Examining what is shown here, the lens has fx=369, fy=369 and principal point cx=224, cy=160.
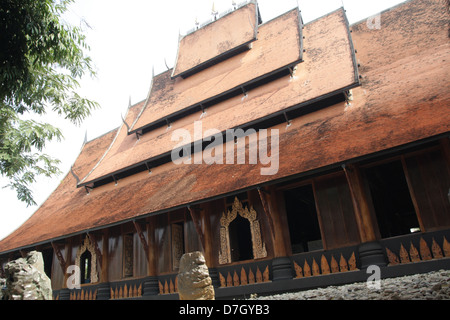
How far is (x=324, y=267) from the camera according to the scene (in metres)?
9.02

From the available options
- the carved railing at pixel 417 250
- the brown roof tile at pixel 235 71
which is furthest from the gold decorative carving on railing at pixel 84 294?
the carved railing at pixel 417 250

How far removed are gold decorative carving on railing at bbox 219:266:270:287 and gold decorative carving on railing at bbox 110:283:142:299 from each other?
332 centimetres

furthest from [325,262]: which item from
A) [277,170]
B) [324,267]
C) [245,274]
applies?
[277,170]

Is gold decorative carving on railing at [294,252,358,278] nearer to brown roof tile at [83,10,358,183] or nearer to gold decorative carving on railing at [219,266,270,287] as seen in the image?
gold decorative carving on railing at [219,266,270,287]

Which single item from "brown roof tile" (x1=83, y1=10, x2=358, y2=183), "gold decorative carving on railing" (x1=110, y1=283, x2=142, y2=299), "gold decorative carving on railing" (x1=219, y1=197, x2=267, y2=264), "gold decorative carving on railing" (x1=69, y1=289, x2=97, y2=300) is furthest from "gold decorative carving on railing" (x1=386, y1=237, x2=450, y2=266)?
"gold decorative carving on railing" (x1=69, y1=289, x2=97, y2=300)

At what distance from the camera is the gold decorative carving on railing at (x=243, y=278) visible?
9.87 meters

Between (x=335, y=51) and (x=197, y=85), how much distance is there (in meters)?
6.02

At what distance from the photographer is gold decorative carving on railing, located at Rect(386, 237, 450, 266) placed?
309 inches

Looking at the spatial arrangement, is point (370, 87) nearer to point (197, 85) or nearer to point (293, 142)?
point (293, 142)

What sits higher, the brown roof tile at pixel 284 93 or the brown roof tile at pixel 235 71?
the brown roof tile at pixel 235 71

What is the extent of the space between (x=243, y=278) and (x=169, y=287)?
2.77 m

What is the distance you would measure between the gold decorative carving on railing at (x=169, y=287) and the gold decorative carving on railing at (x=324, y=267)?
399cm

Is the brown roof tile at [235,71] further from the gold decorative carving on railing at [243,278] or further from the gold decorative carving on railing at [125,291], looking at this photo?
the gold decorative carving on railing at [243,278]

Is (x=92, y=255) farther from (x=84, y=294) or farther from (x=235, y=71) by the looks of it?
(x=235, y=71)
